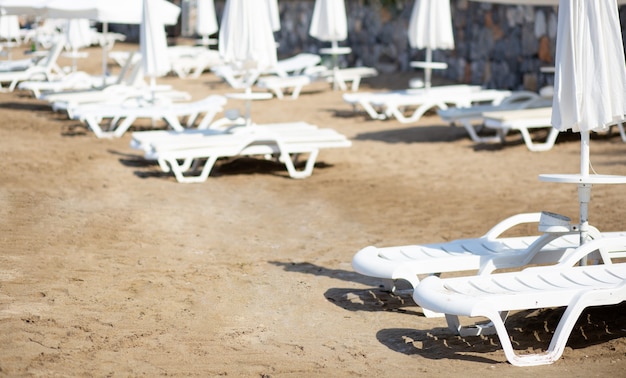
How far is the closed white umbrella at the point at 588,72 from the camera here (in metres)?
5.71

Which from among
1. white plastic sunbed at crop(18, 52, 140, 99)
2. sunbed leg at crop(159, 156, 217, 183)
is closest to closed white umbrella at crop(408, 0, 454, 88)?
white plastic sunbed at crop(18, 52, 140, 99)

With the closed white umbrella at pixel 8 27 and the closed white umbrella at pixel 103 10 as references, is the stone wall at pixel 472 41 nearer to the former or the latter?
the closed white umbrella at pixel 103 10

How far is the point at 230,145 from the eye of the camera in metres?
10.1

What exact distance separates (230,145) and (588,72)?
505 centimetres

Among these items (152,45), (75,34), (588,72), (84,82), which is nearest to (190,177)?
(152,45)

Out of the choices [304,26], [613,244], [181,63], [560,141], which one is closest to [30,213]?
[613,244]

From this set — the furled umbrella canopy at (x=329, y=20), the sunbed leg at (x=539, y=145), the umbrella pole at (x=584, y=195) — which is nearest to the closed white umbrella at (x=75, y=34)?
the furled umbrella canopy at (x=329, y=20)

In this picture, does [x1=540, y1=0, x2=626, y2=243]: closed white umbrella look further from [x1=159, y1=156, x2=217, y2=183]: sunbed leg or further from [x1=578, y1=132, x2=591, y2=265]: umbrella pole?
[x1=159, y1=156, x2=217, y2=183]: sunbed leg

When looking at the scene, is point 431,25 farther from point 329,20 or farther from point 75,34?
point 75,34

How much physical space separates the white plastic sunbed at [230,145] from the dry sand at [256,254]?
219 mm

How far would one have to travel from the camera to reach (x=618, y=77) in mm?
5742

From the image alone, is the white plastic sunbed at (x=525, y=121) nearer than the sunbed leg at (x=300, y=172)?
No

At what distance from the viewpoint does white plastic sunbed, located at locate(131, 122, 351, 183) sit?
1006 centimetres

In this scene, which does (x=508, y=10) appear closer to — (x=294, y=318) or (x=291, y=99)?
(x=291, y=99)
